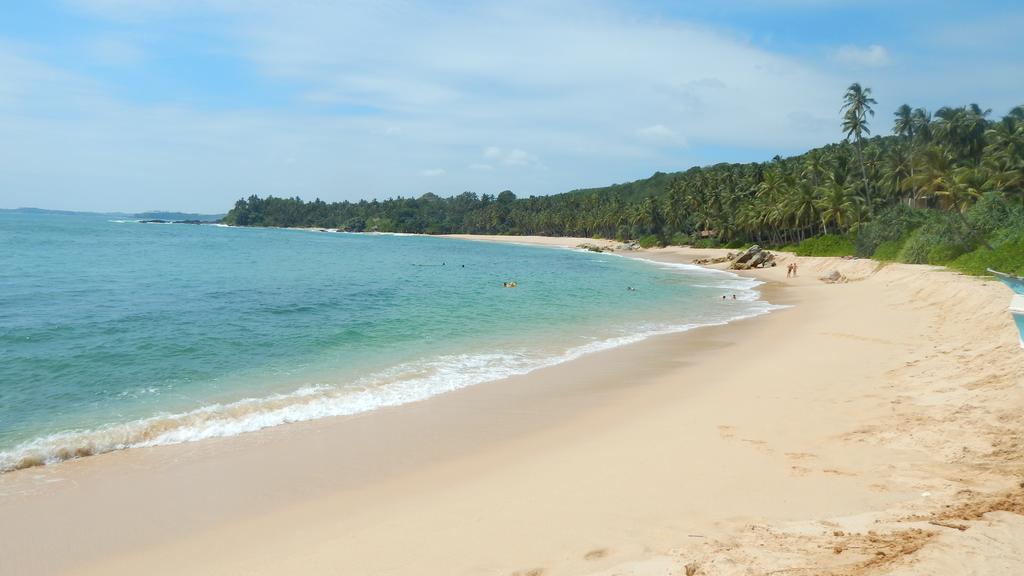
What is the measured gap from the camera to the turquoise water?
11539mm

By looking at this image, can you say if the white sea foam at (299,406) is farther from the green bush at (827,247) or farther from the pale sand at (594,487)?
the green bush at (827,247)

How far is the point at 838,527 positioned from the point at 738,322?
64.1ft

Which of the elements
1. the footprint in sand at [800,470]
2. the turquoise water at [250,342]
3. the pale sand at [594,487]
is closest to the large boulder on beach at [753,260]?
the turquoise water at [250,342]

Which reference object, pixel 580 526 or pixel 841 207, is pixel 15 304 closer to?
pixel 580 526

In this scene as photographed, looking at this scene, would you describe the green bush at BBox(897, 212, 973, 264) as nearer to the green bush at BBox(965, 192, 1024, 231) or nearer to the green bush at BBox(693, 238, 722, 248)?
the green bush at BBox(965, 192, 1024, 231)

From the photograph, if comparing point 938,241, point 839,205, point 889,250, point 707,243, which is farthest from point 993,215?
point 707,243

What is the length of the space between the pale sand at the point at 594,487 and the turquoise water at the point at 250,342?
1.48m

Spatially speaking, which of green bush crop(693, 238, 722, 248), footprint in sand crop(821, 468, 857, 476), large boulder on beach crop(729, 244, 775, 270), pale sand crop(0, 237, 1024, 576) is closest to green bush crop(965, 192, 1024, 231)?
pale sand crop(0, 237, 1024, 576)

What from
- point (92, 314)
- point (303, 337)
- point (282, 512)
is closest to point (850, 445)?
point (282, 512)

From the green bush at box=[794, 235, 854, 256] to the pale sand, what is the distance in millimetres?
45715

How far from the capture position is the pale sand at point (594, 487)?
5.62m

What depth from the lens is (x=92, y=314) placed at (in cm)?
2177

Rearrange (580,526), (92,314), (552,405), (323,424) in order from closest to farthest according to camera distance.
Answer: (580,526) → (323,424) → (552,405) → (92,314)

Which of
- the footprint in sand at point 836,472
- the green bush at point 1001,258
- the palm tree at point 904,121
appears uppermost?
the palm tree at point 904,121
